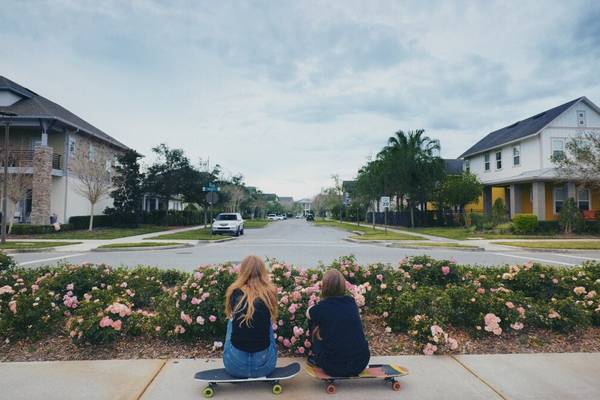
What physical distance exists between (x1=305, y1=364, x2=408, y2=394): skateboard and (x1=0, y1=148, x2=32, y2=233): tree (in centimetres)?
2634

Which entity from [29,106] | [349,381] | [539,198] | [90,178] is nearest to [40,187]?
[90,178]

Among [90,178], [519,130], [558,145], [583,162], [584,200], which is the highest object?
[519,130]

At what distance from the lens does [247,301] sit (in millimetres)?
3516

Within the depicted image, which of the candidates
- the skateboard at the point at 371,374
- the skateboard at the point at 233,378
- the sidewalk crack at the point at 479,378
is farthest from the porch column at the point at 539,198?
the skateboard at the point at 233,378

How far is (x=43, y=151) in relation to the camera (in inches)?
1010

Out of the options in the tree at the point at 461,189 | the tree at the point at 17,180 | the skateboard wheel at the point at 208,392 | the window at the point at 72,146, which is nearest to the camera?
the skateboard wheel at the point at 208,392

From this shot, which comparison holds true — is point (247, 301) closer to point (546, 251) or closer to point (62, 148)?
point (546, 251)

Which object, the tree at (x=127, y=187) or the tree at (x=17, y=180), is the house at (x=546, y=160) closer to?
the tree at (x=127, y=187)

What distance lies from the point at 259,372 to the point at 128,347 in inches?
79.6

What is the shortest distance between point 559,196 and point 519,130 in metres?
6.46

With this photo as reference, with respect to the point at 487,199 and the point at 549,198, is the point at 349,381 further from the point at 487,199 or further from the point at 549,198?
the point at 487,199

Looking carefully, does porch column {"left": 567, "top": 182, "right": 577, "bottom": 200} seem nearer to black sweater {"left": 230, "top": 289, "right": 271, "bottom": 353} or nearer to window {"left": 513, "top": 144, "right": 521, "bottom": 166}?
window {"left": 513, "top": 144, "right": 521, "bottom": 166}

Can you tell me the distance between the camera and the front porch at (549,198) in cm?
2714

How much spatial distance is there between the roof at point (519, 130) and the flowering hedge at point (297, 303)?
89.2 feet
